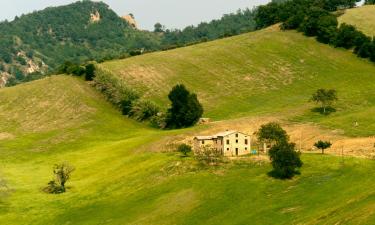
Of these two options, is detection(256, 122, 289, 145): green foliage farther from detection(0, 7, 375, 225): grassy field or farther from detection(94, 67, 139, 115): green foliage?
detection(94, 67, 139, 115): green foliage

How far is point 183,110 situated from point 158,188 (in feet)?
176

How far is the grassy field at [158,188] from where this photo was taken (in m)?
86.6

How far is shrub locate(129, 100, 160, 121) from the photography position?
6678 inches

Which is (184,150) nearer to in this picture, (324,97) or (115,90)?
(324,97)

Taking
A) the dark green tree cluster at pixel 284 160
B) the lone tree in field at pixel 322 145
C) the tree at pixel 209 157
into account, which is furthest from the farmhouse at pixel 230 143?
the lone tree in field at pixel 322 145

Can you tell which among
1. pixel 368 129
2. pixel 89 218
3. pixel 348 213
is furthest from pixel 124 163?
pixel 348 213

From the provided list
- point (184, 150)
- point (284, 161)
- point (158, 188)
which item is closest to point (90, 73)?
point (184, 150)

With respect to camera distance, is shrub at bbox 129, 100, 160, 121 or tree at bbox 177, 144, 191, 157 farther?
shrub at bbox 129, 100, 160, 121

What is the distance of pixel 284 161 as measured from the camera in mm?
100125

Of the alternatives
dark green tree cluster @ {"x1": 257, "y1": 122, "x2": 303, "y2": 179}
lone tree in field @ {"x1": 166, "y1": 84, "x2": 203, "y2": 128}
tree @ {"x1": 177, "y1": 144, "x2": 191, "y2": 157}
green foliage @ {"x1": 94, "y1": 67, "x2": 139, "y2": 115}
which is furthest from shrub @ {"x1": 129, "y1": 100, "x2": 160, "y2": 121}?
dark green tree cluster @ {"x1": 257, "y1": 122, "x2": 303, "y2": 179}

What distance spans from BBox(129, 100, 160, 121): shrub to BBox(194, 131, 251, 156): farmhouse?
4984 cm

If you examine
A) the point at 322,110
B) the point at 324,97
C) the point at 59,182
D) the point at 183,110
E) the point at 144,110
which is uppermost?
the point at 324,97

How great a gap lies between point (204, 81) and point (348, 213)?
409ft

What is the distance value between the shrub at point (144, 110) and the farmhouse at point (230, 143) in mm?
49844
